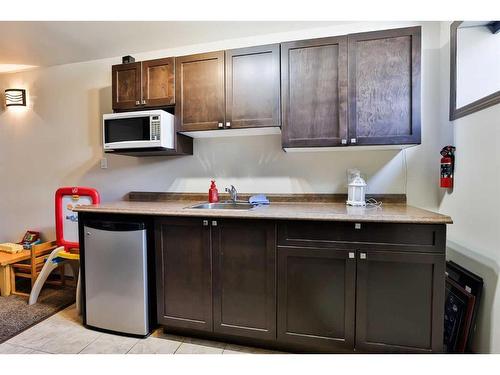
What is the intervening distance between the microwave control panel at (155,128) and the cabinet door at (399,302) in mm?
1653

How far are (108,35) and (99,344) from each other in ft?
8.16

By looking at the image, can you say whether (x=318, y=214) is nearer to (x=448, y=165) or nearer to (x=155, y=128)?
(x=448, y=165)

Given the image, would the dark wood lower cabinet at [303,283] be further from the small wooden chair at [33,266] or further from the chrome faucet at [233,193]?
the small wooden chair at [33,266]

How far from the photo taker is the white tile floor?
1688 millimetres

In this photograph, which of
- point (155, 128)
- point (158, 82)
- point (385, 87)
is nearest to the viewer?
point (385, 87)

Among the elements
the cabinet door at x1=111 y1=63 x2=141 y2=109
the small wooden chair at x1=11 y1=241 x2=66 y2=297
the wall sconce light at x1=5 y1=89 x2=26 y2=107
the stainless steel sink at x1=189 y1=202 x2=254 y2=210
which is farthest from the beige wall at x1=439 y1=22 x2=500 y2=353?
the wall sconce light at x1=5 y1=89 x2=26 y2=107

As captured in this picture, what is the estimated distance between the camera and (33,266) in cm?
253

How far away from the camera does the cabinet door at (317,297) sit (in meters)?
1.50

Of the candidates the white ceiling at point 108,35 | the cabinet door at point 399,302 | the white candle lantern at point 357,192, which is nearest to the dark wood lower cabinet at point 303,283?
the cabinet door at point 399,302

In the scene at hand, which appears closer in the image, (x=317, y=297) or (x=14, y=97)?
(x=317, y=297)

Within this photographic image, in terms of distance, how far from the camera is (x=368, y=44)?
1727mm

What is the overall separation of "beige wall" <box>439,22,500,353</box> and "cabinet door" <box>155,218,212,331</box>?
1.65 meters

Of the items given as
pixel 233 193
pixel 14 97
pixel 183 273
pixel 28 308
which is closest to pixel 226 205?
pixel 233 193
